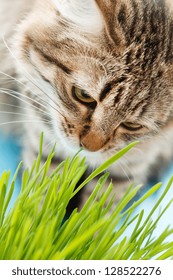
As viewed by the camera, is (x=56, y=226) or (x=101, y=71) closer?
(x=56, y=226)

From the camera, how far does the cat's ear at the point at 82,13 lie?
1.04 m

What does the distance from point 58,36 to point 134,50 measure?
18 centimetres

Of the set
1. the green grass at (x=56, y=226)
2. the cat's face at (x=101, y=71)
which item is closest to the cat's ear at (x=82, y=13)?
the cat's face at (x=101, y=71)

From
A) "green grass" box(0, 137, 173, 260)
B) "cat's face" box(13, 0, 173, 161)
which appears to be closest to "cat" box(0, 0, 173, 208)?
"cat's face" box(13, 0, 173, 161)

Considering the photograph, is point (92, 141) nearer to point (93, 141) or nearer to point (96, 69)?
point (93, 141)

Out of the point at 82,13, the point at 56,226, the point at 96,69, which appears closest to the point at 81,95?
the point at 96,69

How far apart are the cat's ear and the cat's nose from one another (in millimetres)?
238

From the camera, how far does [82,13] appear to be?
1068 millimetres

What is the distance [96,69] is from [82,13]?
13 cm

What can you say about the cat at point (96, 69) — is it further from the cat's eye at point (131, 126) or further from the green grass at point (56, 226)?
the green grass at point (56, 226)

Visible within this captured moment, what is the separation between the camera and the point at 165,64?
1.11 m

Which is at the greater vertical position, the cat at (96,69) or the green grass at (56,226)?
A: the cat at (96,69)

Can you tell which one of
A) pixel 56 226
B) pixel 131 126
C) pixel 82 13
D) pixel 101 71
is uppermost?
pixel 82 13

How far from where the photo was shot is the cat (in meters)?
1.07
